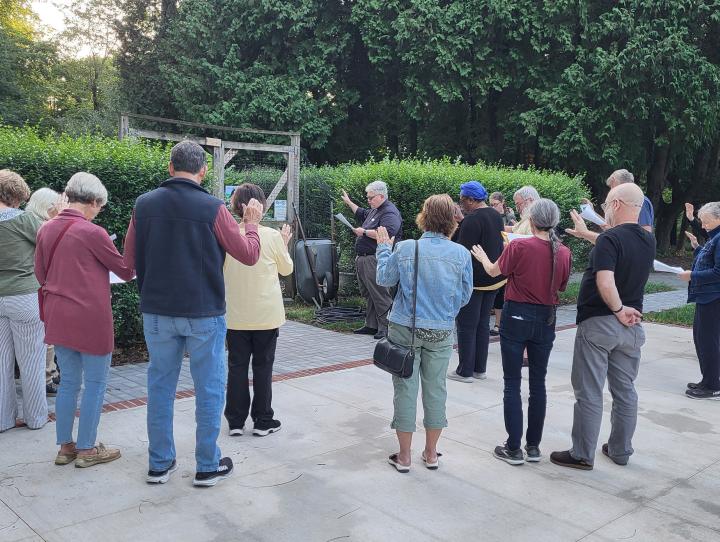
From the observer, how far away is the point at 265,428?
187 inches

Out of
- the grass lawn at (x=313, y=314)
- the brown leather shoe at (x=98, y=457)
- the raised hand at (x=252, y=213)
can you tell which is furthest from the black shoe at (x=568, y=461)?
→ the grass lawn at (x=313, y=314)

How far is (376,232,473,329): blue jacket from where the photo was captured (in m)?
4.06

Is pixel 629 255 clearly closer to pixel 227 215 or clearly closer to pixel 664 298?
pixel 227 215

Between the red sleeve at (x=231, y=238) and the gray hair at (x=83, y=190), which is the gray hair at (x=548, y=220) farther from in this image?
the gray hair at (x=83, y=190)

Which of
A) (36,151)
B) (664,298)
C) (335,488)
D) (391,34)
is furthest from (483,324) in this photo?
(391,34)

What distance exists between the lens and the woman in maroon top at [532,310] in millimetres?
4285

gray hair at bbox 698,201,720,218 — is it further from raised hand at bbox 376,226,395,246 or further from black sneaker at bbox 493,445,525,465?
raised hand at bbox 376,226,395,246

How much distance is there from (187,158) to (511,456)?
286 cm

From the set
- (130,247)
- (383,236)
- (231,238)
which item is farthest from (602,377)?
(130,247)

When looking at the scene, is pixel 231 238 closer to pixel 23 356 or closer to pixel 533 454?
pixel 23 356

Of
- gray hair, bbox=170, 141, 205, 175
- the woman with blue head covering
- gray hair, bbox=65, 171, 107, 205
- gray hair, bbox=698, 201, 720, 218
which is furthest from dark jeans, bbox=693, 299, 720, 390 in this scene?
gray hair, bbox=65, 171, 107, 205

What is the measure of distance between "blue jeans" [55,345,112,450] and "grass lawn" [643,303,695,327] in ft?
29.2

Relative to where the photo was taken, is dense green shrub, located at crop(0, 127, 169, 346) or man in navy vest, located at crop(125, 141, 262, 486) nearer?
man in navy vest, located at crop(125, 141, 262, 486)

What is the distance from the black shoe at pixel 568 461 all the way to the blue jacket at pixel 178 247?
2517mm
